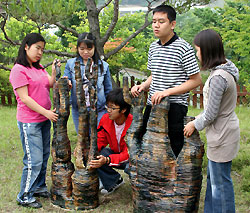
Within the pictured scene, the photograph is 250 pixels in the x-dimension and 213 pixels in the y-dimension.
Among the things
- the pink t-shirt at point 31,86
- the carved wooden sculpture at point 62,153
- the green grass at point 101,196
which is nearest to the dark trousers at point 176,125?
the green grass at point 101,196

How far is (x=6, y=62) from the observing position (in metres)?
14.0

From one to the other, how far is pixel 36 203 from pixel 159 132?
1.52 meters

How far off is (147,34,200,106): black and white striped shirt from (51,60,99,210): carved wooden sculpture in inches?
23.9

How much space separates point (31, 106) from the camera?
307 centimetres

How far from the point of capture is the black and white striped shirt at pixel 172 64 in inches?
103

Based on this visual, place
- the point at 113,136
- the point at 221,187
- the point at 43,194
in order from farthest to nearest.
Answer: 1. the point at 43,194
2. the point at 113,136
3. the point at 221,187

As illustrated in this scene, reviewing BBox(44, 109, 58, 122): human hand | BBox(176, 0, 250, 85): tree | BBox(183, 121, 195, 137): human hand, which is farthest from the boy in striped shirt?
BBox(176, 0, 250, 85): tree

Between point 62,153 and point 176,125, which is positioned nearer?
point 176,125

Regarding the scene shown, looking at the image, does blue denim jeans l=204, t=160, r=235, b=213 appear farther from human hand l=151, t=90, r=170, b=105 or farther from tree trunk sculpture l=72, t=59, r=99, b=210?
tree trunk sculpture l=72, t=59, r=99, b=210

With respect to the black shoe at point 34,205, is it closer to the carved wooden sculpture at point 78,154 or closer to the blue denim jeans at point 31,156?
the blue denim jeans at point 31,156

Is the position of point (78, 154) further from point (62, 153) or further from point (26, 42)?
point (26, 42)

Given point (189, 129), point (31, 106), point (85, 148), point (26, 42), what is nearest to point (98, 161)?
point (85, 148)

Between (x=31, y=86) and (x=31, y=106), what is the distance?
0.70 feet

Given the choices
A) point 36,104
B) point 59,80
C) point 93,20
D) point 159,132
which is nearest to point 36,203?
point 36,104
